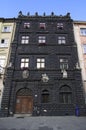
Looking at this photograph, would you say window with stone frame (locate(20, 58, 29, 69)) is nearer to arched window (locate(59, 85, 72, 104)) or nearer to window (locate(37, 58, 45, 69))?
window (locate(37, 58, 45, 69))

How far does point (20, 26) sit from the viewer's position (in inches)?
991

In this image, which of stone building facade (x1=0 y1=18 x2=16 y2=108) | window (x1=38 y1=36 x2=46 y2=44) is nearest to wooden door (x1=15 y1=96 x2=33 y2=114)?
stone building facade (x1=0 y1=18 x2=16 y2=108)

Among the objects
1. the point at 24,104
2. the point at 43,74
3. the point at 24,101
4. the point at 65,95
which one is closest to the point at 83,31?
the point at 43,74

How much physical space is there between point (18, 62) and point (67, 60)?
702 centimetres

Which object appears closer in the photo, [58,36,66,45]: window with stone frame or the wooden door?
the wooden door

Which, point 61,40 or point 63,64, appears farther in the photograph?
point 61,40

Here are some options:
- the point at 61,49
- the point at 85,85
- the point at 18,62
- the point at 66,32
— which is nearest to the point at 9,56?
the point at 18,62

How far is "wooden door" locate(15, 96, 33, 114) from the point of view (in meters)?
18.3

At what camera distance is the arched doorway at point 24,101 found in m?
18.3

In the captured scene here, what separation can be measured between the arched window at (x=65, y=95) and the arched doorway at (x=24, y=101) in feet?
12.6

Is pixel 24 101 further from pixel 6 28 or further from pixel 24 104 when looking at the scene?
pixel 6 28

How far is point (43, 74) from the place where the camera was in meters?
20.0

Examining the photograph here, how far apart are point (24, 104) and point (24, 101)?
37 centimetres

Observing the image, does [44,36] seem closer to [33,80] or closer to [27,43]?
[27,43]
